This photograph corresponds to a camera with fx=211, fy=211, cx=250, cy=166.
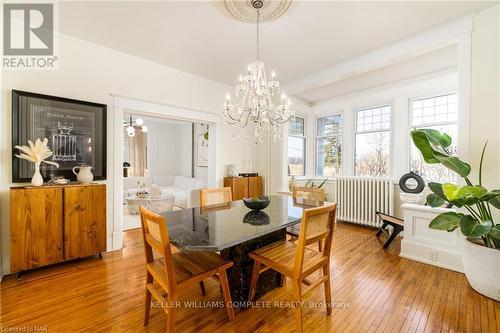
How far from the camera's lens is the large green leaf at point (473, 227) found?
1.78 meters

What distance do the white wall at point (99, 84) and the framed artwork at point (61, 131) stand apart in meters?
0.08

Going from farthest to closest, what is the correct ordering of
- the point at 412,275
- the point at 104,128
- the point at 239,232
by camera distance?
the point at 104,128
the point at 412,275
the point at 239,232

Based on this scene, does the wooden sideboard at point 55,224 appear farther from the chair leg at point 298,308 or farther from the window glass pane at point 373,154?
the window glass pane at point 373,154

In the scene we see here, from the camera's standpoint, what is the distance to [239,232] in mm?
1527

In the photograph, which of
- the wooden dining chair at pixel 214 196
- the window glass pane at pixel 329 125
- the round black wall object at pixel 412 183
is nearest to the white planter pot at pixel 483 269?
the round black wall object at pixel 412 183

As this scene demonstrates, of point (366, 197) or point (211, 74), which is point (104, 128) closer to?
point (211, 74)

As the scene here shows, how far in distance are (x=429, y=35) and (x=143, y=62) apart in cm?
375

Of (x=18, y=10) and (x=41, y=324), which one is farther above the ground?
(x=18, y=10)

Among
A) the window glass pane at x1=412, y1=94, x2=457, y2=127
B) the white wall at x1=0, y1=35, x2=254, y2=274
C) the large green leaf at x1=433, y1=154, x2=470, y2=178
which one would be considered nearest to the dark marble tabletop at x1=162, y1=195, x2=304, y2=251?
the large green leaf at x1=433, y1=154, x2=470, y2=178

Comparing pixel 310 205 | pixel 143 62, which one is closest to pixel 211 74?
pixel 143 62

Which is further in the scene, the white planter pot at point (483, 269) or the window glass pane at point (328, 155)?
the window glass pane at point (328, 155)

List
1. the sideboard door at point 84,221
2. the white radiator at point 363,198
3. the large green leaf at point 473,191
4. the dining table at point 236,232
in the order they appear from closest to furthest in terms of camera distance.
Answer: the dining table at point 236,232, the large green leaf at point 473,191, the sideboard door at point 84,221, the white radiator at point 363,198

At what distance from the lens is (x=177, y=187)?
257 inches

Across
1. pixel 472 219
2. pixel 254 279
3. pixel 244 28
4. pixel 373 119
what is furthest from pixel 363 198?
pixel 244 28
